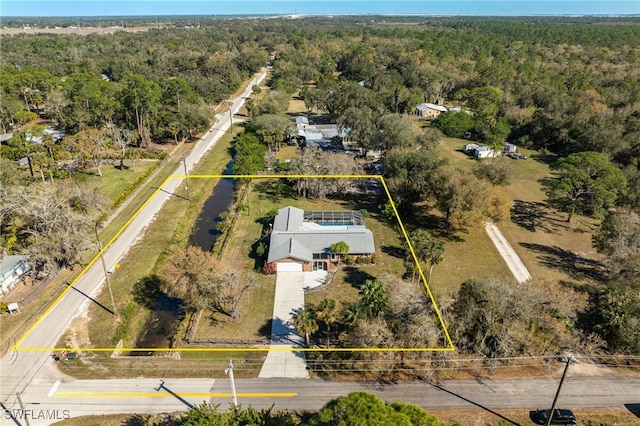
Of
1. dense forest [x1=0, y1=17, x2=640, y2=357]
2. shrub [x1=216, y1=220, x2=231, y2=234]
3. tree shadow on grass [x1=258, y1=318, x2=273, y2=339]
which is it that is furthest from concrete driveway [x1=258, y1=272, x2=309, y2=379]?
dense forest [x1=0, y1=17, x2=640, y2=357]

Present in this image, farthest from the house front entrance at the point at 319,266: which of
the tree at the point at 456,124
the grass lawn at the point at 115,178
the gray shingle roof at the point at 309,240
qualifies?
the tree at the point at 456,124

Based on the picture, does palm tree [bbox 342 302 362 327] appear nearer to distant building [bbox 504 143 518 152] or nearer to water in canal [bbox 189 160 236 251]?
water in canal [bbox 189 160 236 251]

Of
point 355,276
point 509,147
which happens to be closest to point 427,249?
point 355,276

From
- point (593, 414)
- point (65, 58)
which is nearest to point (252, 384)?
point (593, 414)

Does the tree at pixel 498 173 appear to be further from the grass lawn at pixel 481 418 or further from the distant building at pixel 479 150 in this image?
the grass lawn at pixel 481 418

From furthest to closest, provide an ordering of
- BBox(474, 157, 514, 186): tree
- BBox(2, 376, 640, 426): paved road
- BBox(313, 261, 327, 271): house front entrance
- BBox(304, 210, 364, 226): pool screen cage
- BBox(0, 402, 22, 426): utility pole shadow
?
BBox(474, 157, 514, 186): tree
BBox(304, 210, 364, 226): pool screen cage
BBox(313, 261, 327, 271): house front entrance
BBox(2, 376, 640, 426): paved road
BBox(0, 402, 22, 426): utility pole shadow
